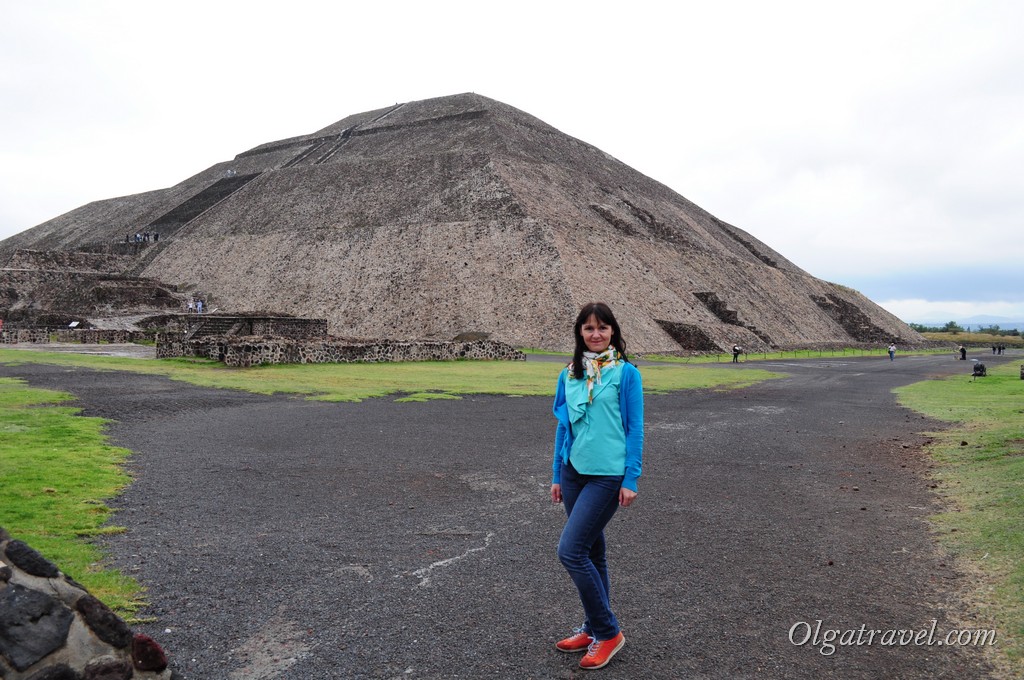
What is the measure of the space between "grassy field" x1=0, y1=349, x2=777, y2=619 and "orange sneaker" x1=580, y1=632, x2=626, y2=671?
120 inches

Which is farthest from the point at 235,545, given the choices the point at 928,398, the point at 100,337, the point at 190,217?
the point at 190,217

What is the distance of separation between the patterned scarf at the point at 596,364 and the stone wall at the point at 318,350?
78.2 feet

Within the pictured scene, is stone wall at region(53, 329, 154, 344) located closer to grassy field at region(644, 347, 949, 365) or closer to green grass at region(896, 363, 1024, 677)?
grassy field at region(644, 347, 949, 365)

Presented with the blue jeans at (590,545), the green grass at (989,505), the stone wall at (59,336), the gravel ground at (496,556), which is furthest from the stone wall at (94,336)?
the blue jeans at (590,545)

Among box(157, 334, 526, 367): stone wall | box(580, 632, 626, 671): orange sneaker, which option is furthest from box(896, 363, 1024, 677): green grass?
box(157, 334, 526, 367): stone wall

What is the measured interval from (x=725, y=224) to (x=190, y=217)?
57.6m

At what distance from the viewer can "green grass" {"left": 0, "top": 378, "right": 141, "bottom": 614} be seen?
5.32 m

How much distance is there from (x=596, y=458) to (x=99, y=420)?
11549mm

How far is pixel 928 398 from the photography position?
19.7 metres

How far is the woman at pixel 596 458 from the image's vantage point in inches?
166

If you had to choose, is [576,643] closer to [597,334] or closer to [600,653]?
[600,653]

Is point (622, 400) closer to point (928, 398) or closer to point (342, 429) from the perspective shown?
point (342, 429)

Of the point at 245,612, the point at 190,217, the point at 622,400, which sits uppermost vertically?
the point at 190,217

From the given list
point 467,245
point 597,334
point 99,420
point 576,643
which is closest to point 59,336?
point 467,245
